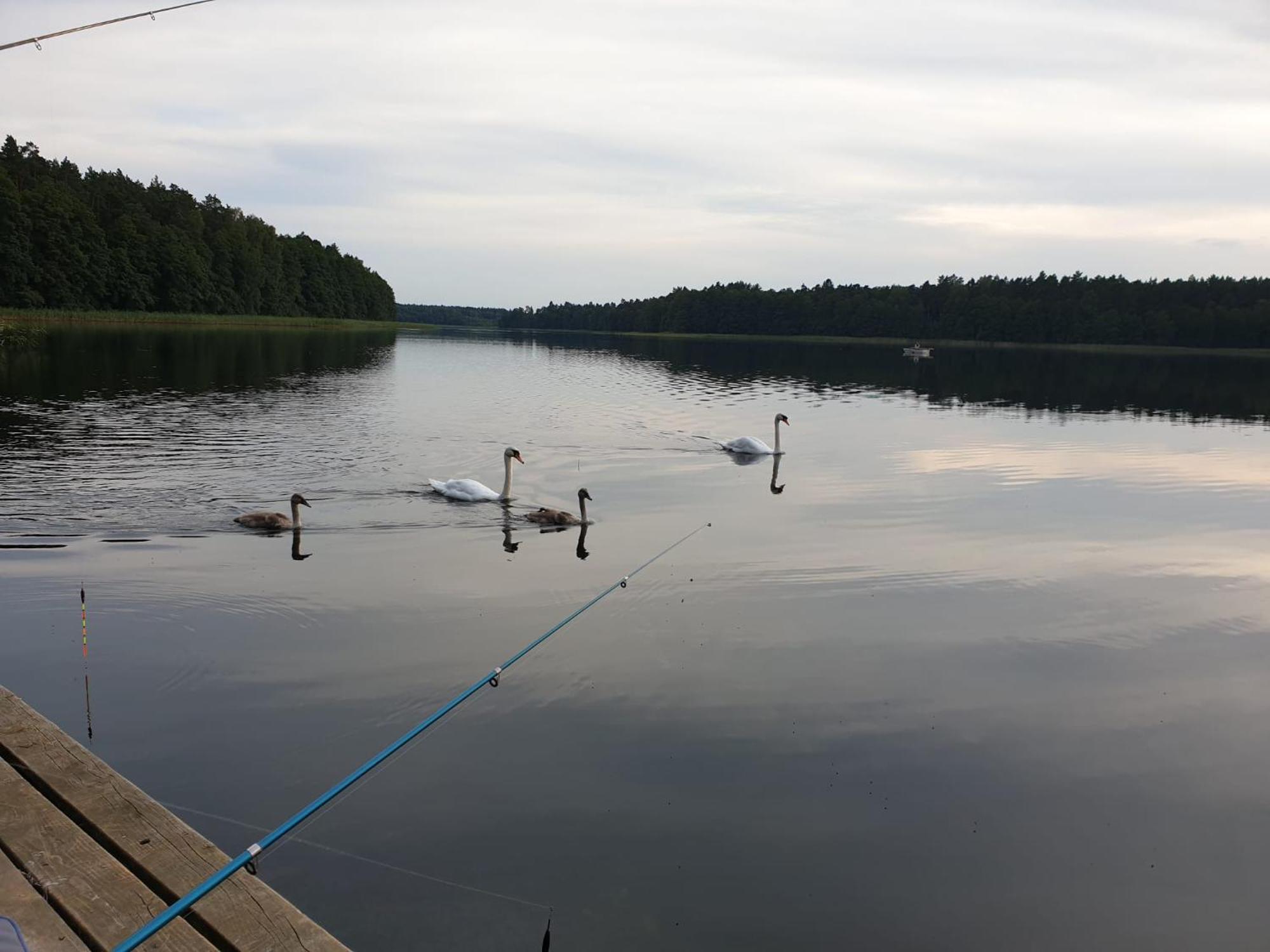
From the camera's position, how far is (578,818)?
752cm

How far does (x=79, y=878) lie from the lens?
16.4 feet

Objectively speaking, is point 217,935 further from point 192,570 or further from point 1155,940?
point 192,570

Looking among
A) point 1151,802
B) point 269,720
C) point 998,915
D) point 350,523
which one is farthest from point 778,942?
point 350,523

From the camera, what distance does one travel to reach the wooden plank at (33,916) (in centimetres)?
450

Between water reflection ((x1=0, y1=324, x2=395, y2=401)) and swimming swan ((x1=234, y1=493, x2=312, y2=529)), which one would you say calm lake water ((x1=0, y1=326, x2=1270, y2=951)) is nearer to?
swimming swan ((x1=234, y1=493, x2=312, y2=529))

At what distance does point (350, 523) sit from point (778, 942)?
1303 cm

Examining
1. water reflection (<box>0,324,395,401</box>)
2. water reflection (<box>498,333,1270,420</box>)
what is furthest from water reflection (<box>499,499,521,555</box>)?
water reflection (<box>498,333,1270,420</box>)

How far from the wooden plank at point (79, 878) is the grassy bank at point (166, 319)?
223 feet

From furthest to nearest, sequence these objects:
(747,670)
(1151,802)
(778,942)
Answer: (747,670) < (1151,802) < (778,942)

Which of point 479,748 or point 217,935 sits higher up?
point 217,935

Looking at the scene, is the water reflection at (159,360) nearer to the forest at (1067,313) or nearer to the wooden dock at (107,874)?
the wooden dock at (107,874)

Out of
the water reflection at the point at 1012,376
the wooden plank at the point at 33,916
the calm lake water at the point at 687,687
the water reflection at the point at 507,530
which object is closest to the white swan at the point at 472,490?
the water reflection at the point at 507,530

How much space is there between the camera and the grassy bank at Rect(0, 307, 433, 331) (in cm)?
7769

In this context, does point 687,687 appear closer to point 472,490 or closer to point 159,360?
point 472,490
